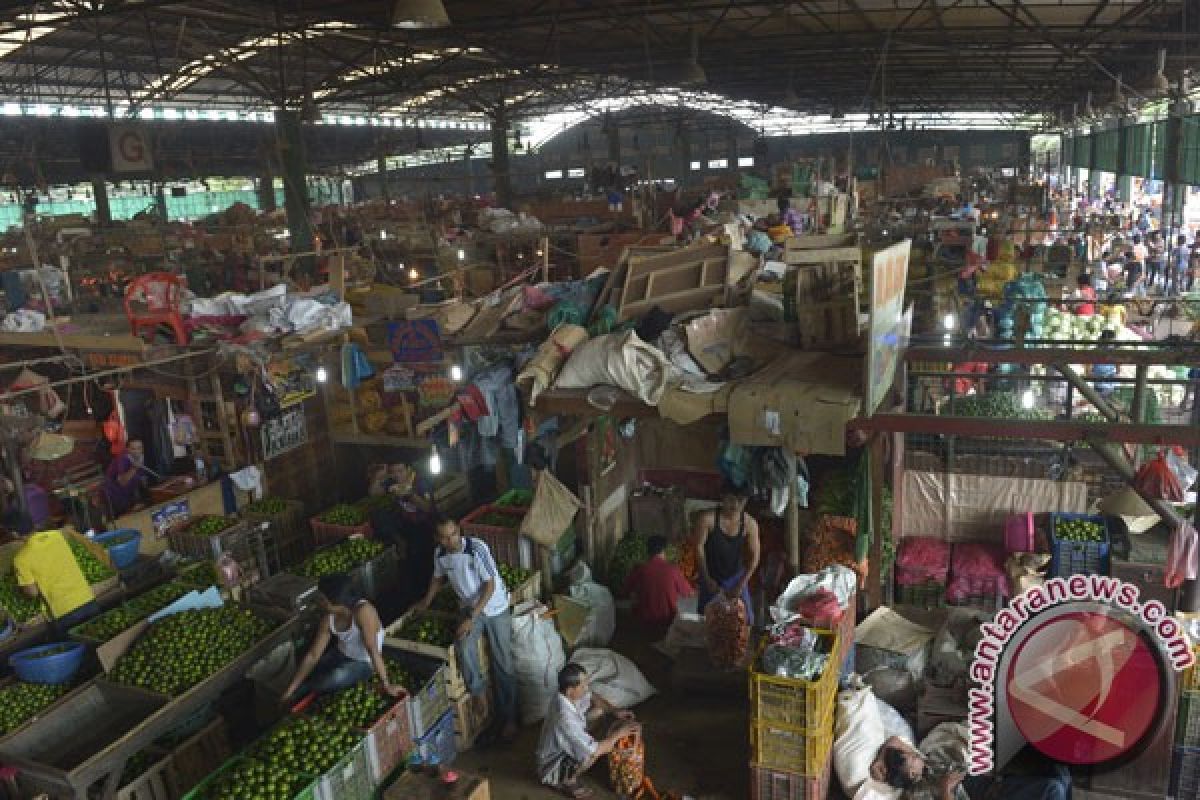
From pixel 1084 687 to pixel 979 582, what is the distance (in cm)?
602

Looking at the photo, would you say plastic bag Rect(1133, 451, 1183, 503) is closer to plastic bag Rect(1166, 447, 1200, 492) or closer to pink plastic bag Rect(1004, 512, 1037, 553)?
plastic bag Rect(1166, 447, 1200, 492)

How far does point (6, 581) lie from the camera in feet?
23.1

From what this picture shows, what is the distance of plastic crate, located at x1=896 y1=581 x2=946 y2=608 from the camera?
7.83 metres

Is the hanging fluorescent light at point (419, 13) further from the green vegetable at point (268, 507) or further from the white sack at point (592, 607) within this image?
the green vegetable at point (268, 507)

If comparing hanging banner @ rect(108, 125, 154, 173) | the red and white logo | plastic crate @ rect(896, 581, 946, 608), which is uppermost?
hanging banner @ rect(108, 125, 154, 173)

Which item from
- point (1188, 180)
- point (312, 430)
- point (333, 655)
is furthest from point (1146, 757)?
point (1188, 180)

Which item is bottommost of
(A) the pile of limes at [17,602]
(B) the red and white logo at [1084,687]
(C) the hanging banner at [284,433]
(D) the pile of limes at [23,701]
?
(D) the pile of limes at [23,701]

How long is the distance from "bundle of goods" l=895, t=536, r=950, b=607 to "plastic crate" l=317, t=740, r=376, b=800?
16.4ft

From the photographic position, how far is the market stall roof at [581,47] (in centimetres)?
1487

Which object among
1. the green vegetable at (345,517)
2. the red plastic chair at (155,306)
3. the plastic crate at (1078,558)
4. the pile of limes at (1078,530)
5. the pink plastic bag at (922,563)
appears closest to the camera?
the plastic crate at (1078,558)

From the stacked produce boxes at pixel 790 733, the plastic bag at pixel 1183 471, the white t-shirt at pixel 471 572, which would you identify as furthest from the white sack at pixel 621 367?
the plastic bag at pixel 1183 471

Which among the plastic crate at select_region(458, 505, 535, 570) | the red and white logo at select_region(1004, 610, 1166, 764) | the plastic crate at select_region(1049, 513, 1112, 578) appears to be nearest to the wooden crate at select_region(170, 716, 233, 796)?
the plastic crate at select_region(458, 505, 535, 570)

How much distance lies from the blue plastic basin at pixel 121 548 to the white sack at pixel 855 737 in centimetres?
640

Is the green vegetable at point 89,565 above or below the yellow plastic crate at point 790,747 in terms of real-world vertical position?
above
